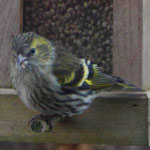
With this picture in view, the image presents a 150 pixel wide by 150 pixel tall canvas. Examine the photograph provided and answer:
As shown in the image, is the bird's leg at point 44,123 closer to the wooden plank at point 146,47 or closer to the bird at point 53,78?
the bird at point 53,78

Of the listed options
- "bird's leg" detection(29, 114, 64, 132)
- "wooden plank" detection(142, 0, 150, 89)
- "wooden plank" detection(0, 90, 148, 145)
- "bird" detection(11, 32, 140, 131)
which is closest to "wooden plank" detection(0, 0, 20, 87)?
"wooden plank" detection(0, 90, 148, 145)

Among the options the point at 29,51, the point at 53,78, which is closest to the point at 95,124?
the point at 53,78

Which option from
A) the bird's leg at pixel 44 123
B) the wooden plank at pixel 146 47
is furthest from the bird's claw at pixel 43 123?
the wooden plank at pixel 146 47

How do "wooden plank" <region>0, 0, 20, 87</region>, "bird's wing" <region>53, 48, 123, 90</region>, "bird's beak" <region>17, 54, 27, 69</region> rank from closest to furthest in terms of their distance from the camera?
"bird's beak" <region>17, 54, 27, 69</region>
"bird's wing" <region>53, 48, 123, 90</region>
"wooden plank" <region>0, 0, 20, 87</region>

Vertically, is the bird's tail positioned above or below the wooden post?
below

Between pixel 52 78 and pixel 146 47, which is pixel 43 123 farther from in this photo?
pixel 146 47

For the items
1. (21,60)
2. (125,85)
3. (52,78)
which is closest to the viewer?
(21,60)

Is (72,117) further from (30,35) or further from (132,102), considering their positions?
(30,35)

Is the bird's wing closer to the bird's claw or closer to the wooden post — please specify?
the wooden post
